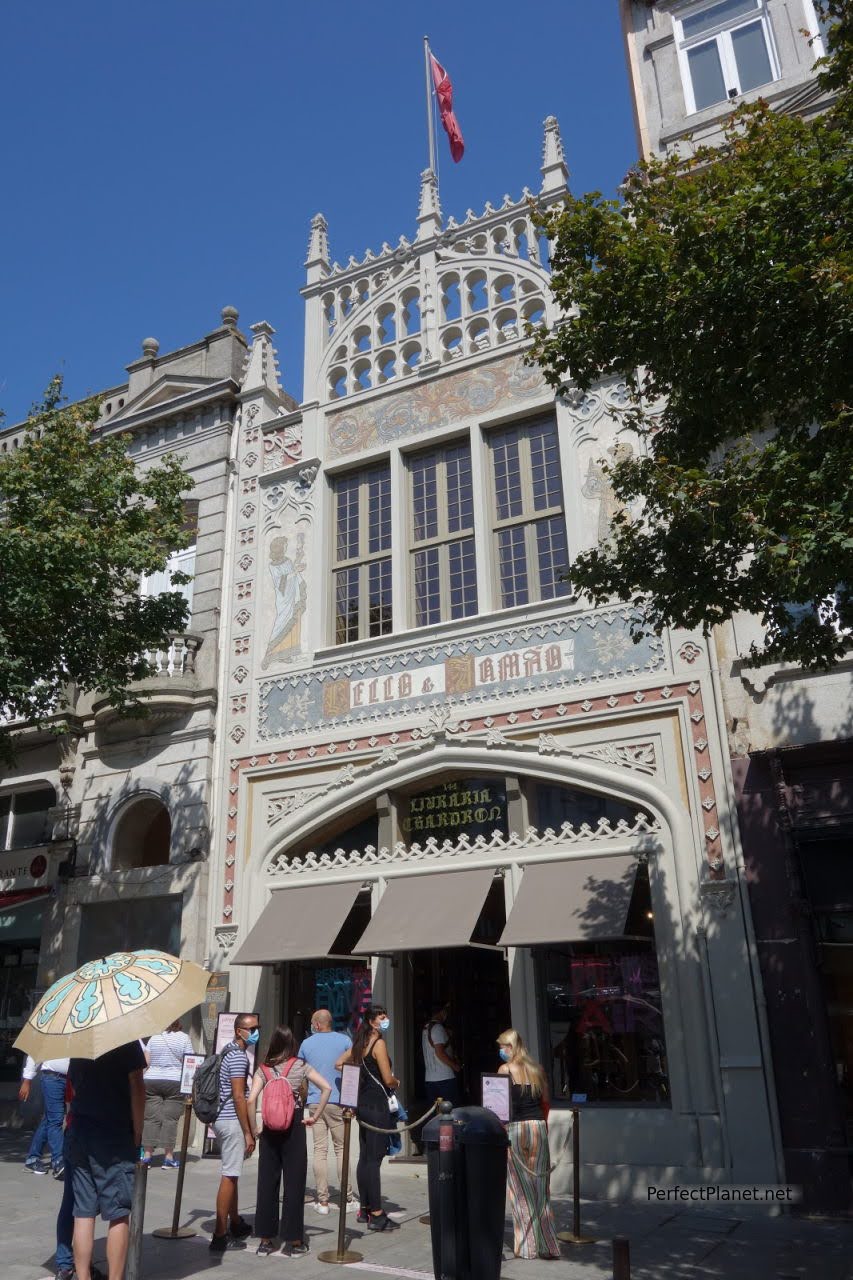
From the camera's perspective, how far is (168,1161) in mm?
12164

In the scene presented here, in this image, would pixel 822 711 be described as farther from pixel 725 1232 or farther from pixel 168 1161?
pixel 168 1161

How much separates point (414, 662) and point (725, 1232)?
26.6 ft

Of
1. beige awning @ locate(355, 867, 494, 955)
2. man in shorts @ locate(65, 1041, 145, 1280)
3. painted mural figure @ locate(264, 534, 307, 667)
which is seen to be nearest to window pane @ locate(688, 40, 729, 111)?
painted mural figure @ locate(264, 534, 307, 667)

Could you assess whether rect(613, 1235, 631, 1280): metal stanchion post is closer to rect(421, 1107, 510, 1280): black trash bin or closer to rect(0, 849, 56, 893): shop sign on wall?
rect(421, 1107, 510, 1280): black trash bin

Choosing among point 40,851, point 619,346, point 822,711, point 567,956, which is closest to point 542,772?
point 567,956

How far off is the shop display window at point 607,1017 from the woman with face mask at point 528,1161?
9.87 feet

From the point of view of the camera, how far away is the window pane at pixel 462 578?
49.1 feet

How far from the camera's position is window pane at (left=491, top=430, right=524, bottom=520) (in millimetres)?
15203

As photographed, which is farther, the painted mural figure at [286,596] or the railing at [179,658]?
the railing at [179,658]

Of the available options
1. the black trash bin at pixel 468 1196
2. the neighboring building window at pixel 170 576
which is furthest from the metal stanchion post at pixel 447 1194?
the neighboring building window at pixel 170 576

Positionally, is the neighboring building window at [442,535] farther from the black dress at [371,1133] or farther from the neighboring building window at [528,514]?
the black dress at [371,1133]

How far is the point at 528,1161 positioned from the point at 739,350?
7136mm

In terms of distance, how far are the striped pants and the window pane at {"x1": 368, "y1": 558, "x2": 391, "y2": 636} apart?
27.0ft

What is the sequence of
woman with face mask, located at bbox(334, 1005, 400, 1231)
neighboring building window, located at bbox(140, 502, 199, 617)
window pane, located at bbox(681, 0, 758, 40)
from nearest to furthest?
woman with face mask, located at bbox(334, 1005, 400, 1231) < window pane, located at bbox(681, 0, 758, 40) < neighboring building window, located at bbox(140, 502, 199, 617)
